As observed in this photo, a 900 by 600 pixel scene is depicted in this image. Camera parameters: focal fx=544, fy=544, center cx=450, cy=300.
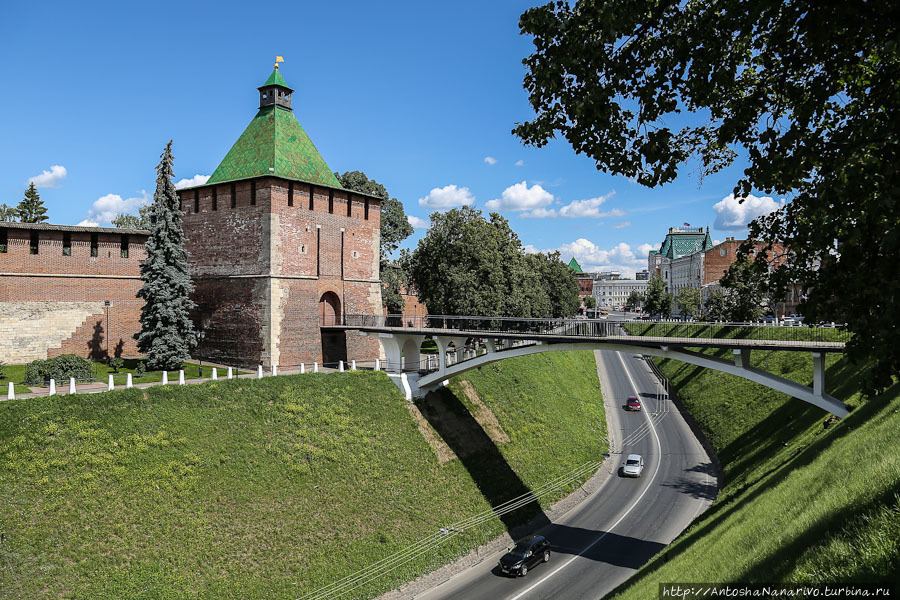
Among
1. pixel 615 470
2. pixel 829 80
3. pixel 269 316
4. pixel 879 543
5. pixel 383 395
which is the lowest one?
pixel 615 470

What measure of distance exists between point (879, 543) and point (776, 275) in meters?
4.37

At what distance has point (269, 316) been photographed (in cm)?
2855

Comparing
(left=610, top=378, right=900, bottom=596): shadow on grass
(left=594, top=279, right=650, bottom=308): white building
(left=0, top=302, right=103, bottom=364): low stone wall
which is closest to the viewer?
(left=610, top=378, right=900, bottom=596): shadow on grass

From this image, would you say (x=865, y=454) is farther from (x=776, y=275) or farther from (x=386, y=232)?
(x=386, y=232)

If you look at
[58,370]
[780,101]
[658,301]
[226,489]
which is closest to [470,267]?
[226,489]

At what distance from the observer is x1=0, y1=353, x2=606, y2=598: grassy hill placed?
1461cm

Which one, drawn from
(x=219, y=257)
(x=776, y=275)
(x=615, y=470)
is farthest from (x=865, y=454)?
(x=219, y=257)

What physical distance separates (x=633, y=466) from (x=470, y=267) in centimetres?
1597

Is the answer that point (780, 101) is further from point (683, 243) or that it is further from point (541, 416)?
point (683, 243)

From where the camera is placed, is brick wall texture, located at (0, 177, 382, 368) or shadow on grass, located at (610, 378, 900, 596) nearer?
shadow on grass, located at (610, 378, 900, 596)

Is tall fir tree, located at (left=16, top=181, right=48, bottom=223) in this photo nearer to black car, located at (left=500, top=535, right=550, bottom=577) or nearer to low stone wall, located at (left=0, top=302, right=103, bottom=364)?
low stone wall, located at (left=0, top=302, right=103, bottom=364)

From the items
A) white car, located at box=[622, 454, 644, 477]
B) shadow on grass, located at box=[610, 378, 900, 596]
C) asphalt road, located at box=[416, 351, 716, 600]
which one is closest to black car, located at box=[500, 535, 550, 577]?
asphalt road, located at box=[416, 351, 716, 600]

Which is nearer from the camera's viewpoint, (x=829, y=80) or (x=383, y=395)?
(x=829, y=80)

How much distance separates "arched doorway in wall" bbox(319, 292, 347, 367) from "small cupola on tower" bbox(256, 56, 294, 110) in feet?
38.9
